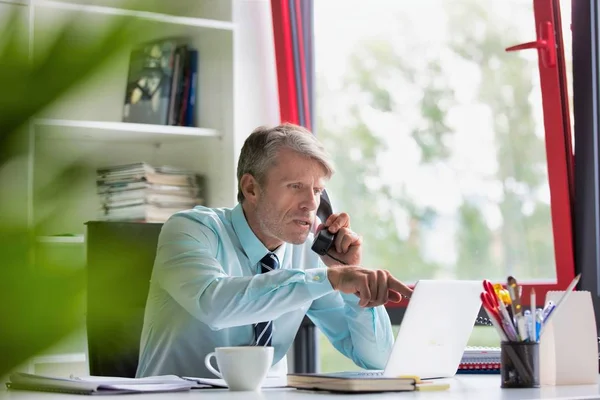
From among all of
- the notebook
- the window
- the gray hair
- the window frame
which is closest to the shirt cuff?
the notebook

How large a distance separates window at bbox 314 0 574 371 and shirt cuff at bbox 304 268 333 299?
4.61 ft

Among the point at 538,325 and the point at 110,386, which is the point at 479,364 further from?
the point at 110,386

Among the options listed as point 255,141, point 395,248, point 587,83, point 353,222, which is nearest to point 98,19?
point 255,141

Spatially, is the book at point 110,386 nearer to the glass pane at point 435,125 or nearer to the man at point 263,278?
the man at point 263,278

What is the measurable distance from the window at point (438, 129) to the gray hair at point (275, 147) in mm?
971

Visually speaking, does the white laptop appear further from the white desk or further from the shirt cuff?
the shirt cuff

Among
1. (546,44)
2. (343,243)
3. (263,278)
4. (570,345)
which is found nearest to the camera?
(570,345)

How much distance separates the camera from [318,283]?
2.06 meters

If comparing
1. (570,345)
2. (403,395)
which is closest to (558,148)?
(570,345)

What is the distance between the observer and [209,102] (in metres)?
3.49

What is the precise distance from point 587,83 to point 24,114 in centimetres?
293

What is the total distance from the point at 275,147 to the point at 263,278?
0.59m

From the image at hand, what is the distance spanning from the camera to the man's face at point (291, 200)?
2.57 meters

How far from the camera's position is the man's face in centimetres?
257
